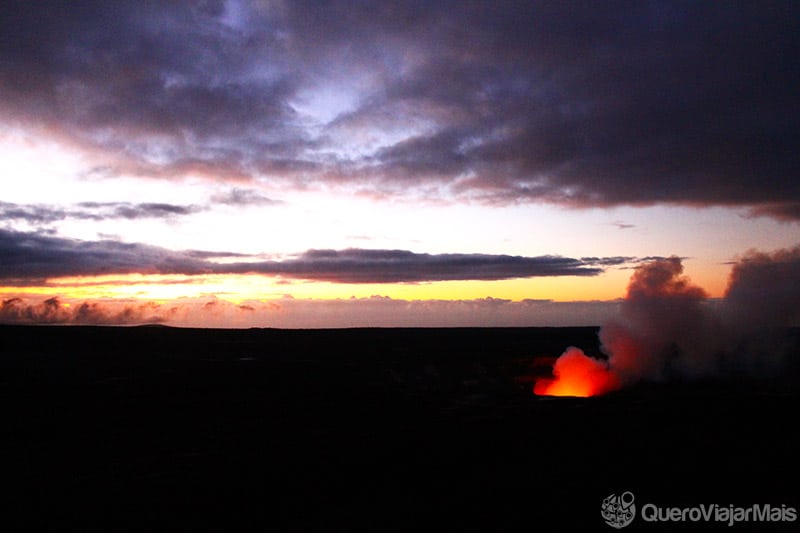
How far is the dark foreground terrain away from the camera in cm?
2459

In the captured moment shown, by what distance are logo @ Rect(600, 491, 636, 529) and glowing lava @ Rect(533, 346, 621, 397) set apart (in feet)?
129

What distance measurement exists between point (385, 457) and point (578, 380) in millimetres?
41601

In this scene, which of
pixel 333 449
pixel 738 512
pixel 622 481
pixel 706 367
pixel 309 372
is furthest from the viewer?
pixel 309 372

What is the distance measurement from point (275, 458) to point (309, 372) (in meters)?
63.0

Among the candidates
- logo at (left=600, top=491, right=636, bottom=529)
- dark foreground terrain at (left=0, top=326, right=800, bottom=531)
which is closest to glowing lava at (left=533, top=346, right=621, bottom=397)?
dark foreground terrain at (left=0, top=326, right=800, bottom=531)

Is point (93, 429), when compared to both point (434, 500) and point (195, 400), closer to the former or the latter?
point (195, 400)

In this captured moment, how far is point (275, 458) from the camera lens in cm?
3444

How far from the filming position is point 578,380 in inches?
2746

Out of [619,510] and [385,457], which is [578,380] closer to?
[385,457]

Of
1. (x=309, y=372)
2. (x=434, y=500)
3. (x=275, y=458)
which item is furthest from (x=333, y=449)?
(x=309, y=372)

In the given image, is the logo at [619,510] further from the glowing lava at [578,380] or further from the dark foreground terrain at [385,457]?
the glowing lava at [578,380]

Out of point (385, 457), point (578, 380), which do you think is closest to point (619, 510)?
point (385, 457)

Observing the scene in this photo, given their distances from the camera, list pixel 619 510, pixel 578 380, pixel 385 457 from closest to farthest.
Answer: pixel 619 510 < pixel 385 457 < pixel 578 380

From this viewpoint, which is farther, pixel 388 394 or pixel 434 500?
pixel 388 394
